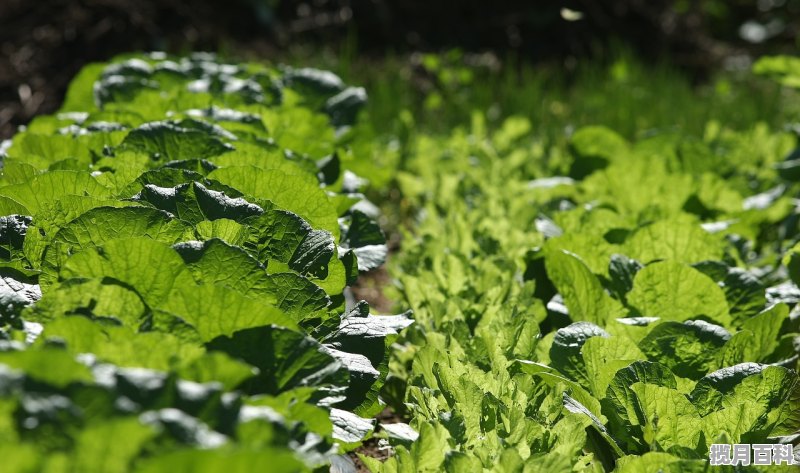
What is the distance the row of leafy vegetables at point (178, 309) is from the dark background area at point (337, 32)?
272 centimetres

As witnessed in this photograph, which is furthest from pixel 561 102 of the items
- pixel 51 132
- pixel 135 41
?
pixel 51 132

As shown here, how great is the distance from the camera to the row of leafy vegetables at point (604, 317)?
1.75m

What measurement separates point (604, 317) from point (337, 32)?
208 inches

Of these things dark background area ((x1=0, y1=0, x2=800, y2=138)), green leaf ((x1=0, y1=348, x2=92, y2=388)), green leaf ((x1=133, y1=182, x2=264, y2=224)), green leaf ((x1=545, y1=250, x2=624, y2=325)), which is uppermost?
green leaf ((x1=0, y1=348, x2=92, y2=388))


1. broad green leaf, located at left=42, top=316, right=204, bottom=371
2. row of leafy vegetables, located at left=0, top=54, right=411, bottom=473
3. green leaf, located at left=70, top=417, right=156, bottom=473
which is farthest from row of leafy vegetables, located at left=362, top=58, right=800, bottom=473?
green leaf, located at left=70, top=417, right=156, bottom=473

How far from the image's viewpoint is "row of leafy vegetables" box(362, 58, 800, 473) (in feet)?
5.74

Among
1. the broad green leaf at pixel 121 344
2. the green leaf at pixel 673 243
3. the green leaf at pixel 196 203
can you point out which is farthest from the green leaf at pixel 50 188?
the green leaf at pixel 673 243

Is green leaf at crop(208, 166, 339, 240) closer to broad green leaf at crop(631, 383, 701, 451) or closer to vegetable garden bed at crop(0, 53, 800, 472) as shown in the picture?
vegetable garden bed at crop(0, 53, 800, 472)

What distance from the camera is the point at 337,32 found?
7.12 m

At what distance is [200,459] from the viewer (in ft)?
3.31

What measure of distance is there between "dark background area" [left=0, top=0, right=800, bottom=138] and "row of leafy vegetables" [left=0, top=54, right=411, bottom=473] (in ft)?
8.93

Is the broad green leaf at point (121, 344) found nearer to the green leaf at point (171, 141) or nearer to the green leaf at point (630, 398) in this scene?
the green leaf at point (630, 398)

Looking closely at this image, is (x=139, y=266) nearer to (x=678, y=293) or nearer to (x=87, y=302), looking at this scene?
(x=87, y=302)

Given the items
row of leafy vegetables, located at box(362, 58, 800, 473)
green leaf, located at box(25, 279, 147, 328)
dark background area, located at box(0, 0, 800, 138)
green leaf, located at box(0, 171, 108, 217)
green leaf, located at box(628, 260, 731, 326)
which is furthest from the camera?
dark background area, located at box(0, 0, 800, 138)
